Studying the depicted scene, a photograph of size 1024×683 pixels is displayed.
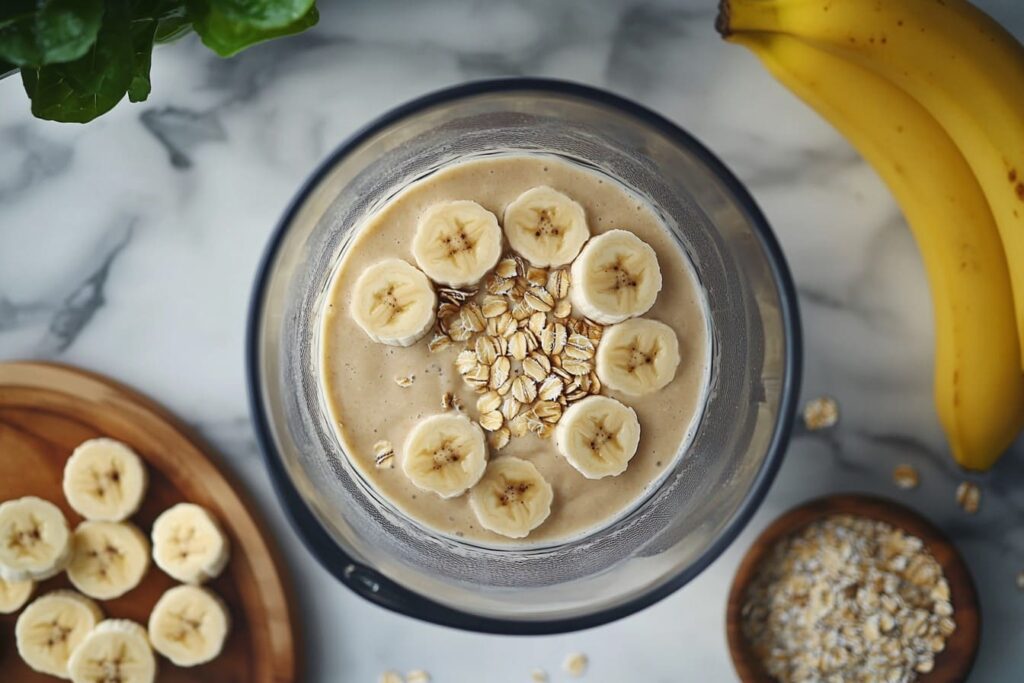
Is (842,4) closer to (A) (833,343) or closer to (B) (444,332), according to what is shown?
(A) (833,343)

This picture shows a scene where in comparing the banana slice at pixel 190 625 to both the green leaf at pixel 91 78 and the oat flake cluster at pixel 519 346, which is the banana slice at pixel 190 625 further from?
the green leaf at pixel 91 78

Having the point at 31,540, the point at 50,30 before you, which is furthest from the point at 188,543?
the point at 50,30

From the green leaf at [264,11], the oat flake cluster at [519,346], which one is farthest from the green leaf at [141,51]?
the oat flake cluster at [519,346]

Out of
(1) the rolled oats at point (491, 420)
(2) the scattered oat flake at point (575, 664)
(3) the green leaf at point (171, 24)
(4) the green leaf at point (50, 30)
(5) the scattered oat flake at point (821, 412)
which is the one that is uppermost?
(3) the green leaf at point (171, 24)

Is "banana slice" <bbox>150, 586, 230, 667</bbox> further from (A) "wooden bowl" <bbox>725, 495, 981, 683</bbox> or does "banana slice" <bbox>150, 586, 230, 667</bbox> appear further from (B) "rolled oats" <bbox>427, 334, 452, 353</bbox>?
(A) "wooden bowl" <bbox>725, 495, 981, 683</bbox>

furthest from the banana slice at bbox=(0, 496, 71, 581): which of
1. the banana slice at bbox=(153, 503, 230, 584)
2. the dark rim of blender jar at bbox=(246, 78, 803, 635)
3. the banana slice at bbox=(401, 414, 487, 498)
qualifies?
the banana slice at bbox=(401, 414, 487, 498)
